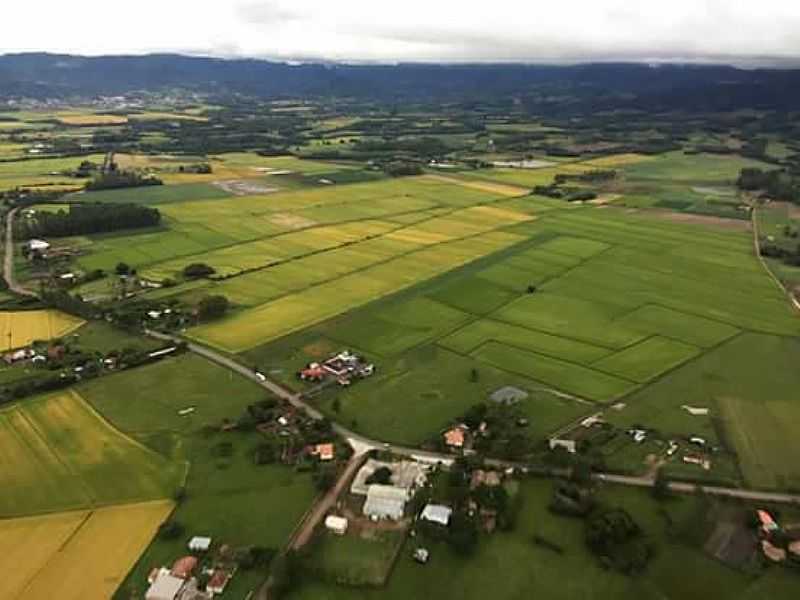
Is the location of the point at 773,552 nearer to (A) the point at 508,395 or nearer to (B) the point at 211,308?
(A) the point at 508,395

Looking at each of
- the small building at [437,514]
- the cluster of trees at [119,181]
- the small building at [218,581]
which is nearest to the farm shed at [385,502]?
the small building at [437,514]

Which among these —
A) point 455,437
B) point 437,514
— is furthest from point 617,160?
point 437,514

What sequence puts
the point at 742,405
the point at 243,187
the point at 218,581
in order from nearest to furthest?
the point at 218,581 < the point at 742,405 < the point at 243,187

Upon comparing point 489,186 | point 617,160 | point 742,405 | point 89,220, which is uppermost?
point 89,220

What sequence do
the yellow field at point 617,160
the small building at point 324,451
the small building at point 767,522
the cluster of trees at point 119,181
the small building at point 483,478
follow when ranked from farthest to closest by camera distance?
1. the yellow field at point 617,160
2. the cluster of trees at point 119,181
3. the small building at point 324,451
4. the small building at point 483,478
5. the small building at point 767,522

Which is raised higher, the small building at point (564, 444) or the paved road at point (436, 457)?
the small building at point (564, 444)

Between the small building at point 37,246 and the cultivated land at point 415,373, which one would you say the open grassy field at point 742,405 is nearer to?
the cultivated land at point 415,373

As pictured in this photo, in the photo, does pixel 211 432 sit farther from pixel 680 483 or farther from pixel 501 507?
pixel 680 483
